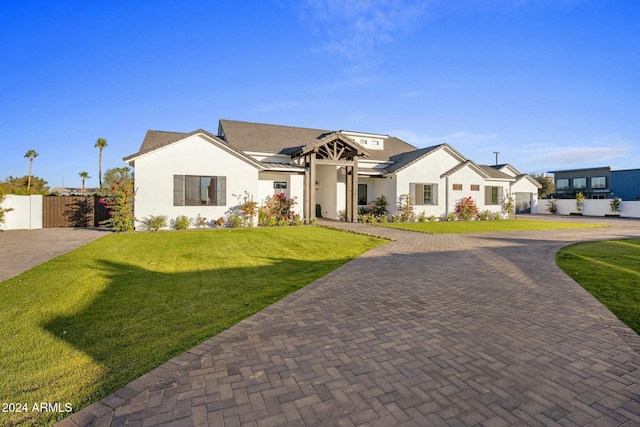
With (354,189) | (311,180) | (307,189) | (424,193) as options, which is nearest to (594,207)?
(424,193)

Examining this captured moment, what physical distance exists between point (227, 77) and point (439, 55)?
1213 centimetres

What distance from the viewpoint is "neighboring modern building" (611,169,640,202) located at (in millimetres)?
42281

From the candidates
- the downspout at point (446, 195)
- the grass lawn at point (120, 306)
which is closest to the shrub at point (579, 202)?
the downspout at point (446, 195)

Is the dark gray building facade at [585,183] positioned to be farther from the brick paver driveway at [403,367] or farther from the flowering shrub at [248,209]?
the brick paver driveway at [403,367]

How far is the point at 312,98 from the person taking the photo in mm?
22875

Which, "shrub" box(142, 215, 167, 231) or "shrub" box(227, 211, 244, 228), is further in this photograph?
"shrub" box(227, 211, 244, 228)

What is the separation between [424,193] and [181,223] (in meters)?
16.2

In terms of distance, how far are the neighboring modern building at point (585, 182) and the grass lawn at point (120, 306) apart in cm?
5223

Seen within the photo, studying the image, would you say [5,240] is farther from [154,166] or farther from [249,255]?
[249,255]

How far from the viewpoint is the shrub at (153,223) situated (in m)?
16.0

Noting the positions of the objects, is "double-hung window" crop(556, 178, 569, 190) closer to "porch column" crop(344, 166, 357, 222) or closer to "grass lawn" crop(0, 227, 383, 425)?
"porch column" crop(344, 166, 357, 222)

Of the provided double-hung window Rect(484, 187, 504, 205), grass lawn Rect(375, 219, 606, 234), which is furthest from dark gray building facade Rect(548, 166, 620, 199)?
grass lawn Rect(375, 219, 606, 234)

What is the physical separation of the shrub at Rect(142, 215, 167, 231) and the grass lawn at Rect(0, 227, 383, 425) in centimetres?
469

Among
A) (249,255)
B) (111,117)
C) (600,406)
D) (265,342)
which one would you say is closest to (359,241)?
(249,255)
